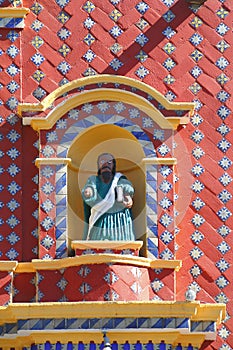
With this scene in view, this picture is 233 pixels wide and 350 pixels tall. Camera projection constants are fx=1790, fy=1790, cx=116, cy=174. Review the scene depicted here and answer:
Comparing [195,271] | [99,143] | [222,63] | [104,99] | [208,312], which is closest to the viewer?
[208,312]

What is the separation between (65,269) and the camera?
20.0 metres

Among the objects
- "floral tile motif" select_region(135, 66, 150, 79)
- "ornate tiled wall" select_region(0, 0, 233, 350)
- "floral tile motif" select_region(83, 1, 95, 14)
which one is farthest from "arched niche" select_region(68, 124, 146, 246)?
"floral tile motif" select_region(83, 1, 95, 14)

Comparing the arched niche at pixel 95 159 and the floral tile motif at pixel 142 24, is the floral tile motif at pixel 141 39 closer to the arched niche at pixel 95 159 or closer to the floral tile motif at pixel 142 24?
the floral tile motif at pixel 142 24

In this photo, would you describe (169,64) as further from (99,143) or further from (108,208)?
(108,208)

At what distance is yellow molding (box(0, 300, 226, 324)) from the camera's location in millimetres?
19359

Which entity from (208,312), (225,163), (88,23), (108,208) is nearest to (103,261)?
(108,208)

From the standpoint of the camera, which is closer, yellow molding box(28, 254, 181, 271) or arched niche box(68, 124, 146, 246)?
yellow molding box(28, 254, 181, 271)

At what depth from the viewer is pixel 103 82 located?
20828 mm

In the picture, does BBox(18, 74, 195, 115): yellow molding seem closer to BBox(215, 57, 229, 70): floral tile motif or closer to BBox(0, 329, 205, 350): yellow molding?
BBox(215, 57, 229, 70): floral tile motif

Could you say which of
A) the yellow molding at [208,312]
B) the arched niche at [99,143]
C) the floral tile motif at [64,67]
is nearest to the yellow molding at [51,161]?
the arched niche at [99,143]

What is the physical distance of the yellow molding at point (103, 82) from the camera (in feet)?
68.0

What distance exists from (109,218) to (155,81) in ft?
5.99

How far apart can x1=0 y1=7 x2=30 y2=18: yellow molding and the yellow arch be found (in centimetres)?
130

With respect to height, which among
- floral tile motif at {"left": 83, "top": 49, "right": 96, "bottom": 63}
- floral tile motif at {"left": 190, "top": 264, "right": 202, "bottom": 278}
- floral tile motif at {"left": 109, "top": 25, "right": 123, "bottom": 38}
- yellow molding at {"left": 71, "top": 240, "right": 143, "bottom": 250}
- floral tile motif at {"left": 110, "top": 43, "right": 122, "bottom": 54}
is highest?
floral tile motif at {"left": 109, "top": 25, "right": 123, "bottom": 38}
